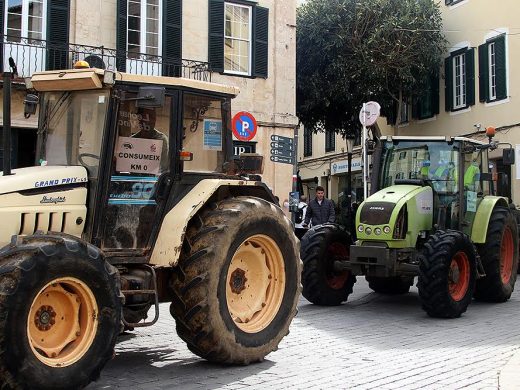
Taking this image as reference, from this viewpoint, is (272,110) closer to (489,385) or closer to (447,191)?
(447,191)

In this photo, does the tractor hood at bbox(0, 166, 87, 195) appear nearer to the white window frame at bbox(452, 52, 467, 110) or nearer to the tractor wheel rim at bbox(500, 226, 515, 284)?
the tractor wheel rim at bbox(500, 226, 515, 284)

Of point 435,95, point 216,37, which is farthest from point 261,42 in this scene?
point 435,95

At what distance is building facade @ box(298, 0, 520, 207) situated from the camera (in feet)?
64.7

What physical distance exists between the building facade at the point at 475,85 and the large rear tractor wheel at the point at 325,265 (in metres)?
9.34

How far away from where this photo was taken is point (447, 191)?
10.2 metres

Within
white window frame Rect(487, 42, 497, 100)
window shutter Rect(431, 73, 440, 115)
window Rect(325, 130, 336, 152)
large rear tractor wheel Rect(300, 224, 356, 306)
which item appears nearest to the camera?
large rear tractor wheel Rect(300, 224, 356, 306)

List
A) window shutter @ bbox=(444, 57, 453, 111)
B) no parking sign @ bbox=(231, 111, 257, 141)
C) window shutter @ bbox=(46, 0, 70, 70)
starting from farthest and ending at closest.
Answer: window shutter @ bbox=(444, 57, 453, 111)
window shutter @ bbox=(46, 0, 70, 70)
no parking sign @ bbox=(231, 111, 257, 141)

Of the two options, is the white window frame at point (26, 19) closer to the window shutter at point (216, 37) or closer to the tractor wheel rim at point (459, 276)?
the window shutter at point (216, 37)

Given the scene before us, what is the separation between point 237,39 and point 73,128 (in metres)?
12.3

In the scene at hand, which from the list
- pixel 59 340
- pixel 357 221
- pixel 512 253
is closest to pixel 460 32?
pixel 512 253

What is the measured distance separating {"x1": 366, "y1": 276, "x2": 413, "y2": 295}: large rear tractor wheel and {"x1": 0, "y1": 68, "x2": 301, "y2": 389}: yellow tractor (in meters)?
4.60

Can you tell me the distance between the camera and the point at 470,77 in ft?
70.4

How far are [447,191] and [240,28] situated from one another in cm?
920

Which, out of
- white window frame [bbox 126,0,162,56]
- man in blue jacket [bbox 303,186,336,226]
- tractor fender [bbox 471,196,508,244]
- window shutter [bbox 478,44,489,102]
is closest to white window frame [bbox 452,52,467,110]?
→ window shutter [bbox 478,44,489,102]
